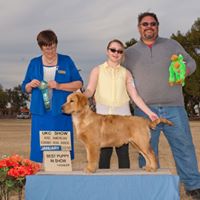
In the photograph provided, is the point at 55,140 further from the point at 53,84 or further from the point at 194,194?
the point at 194,194

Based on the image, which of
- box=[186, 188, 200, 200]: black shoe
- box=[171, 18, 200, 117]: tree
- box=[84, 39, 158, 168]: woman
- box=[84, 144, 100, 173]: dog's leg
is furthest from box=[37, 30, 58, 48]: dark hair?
box=[171, 18, 200, 117]: tree

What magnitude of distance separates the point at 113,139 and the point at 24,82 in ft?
4.68

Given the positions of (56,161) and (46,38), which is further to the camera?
(46,38)

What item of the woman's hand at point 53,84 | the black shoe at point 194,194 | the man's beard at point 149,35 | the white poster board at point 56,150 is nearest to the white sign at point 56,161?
the white poster board at point 56,150

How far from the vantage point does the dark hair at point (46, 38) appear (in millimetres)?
5188

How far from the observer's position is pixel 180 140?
20.5ft

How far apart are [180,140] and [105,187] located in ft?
6.91

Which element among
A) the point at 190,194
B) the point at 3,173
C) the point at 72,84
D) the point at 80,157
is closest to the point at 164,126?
the point at 190,194

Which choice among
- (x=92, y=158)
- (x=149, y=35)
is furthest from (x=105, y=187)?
(x=149, y=35)

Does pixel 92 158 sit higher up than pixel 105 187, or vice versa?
pixel 92 158

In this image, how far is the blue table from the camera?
4484 mm

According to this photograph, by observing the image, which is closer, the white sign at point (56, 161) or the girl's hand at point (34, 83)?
the white sign at point (56, 161)

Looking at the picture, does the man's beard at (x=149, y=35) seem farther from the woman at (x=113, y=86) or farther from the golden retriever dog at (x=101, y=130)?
the golden retriever dog at (x=101, y=130)

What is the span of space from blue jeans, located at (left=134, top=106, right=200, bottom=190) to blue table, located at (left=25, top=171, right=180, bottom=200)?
1.46 m
